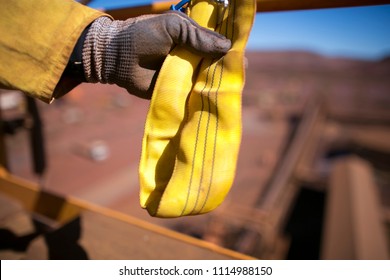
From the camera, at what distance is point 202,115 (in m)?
0.80

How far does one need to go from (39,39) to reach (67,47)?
0.08 meters

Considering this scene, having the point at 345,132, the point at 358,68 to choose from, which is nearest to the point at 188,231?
the point at 345,132

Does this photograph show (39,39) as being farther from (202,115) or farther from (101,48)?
(202,115)

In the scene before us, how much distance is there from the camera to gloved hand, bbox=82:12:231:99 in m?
0.76

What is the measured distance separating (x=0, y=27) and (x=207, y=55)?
1.96 ft

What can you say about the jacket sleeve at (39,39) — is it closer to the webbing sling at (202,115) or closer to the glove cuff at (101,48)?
the glove cuff at (101,48)

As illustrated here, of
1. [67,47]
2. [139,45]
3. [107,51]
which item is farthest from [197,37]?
[67,47]

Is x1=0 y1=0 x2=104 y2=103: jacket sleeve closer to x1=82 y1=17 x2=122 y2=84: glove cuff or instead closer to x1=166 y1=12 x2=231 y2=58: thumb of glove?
→ x1=82 y1=17 x2=122 y2=84: glove cuff

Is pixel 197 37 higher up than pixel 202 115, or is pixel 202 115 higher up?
pixel 197 37

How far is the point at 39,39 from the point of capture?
821 mm

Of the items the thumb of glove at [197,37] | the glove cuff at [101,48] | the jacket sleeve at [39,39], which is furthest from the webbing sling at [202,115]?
the jacket sleeve at [39,39]

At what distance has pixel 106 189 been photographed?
604cm

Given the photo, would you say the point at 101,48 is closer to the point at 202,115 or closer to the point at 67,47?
the point at 67,47

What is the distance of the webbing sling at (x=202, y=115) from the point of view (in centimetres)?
77
